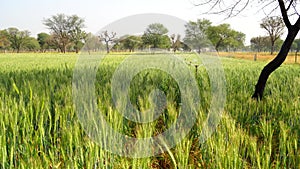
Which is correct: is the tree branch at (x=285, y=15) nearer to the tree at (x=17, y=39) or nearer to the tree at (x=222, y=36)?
the tree at (x=222, y=36)

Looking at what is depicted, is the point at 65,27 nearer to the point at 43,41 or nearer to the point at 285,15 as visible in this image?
the point at 43,41

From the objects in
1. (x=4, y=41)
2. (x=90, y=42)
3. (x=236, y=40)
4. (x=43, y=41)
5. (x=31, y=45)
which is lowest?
(x=90, y=42)

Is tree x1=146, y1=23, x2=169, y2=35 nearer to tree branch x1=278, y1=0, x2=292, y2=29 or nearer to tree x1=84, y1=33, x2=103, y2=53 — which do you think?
tree x1=84, y1=33, x2=103, y2=53

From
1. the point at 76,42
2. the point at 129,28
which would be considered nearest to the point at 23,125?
the point at 129,28

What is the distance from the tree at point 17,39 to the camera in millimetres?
75300

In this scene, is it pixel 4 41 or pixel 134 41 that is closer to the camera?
pixel 134 41

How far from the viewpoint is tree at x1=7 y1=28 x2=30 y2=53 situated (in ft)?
247

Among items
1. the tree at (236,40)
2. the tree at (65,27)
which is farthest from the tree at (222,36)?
the tree at (65,27)

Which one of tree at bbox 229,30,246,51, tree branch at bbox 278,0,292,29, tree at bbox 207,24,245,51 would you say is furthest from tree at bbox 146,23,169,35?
tree at bbox 229,30,246,51

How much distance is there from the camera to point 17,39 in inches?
2990

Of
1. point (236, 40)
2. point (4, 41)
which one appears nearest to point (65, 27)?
point (4, 41)

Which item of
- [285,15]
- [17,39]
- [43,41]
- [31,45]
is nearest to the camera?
[285,15]

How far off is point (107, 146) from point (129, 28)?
1.47m

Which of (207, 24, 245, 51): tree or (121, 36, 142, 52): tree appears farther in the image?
(207, 24, 245, 51): tree
